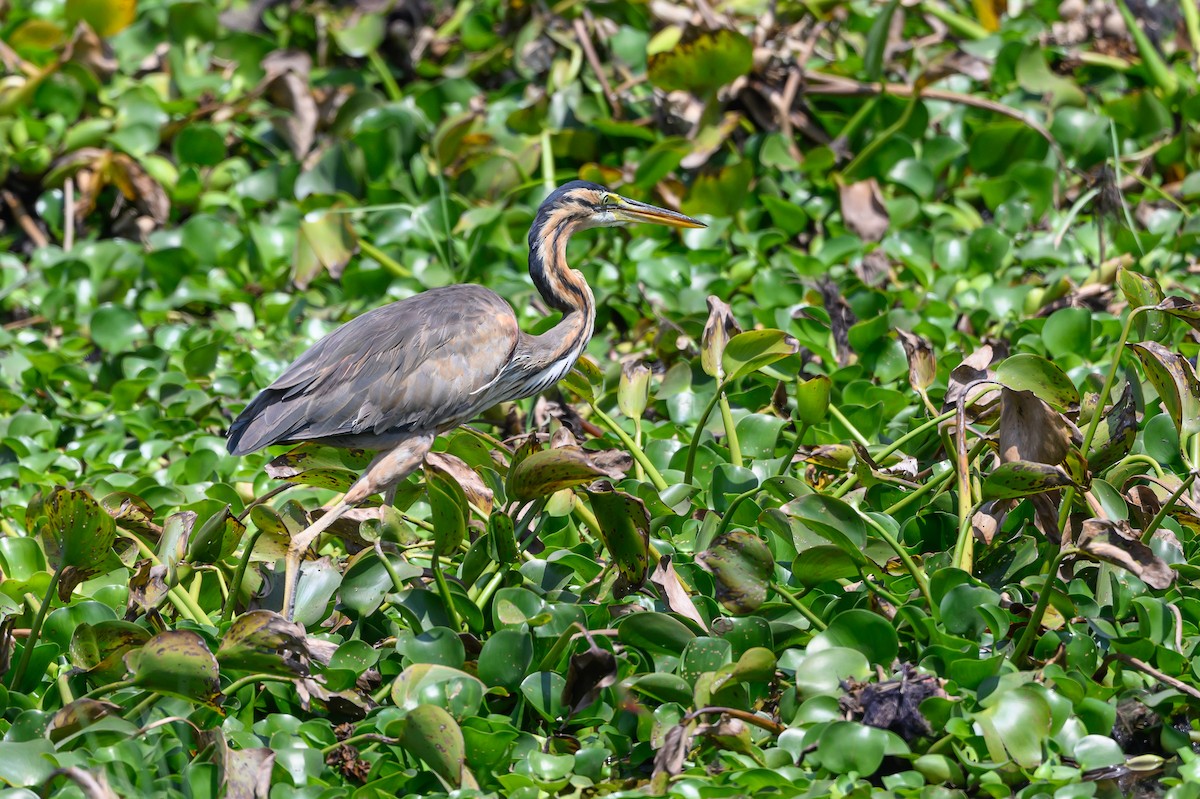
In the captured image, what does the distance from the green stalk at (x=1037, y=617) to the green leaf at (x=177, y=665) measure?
6.35 ft

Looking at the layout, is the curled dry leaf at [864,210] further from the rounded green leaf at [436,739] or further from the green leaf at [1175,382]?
the rounded green leaf at [436,739]

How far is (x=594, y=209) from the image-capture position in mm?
4992

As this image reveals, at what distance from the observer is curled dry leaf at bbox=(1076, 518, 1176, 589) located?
302 cm

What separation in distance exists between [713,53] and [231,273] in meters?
2.40

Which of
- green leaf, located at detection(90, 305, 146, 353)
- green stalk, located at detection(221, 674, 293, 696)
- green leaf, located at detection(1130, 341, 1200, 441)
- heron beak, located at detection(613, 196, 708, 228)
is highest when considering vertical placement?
green leaf, located at detection(1130, 341, 1200, 441)

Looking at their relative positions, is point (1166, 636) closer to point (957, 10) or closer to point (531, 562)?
point (531, 562)

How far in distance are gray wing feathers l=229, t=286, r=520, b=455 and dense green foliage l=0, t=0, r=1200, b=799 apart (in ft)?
0.55

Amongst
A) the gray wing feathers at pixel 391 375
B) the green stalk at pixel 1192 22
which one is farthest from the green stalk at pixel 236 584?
the green stalk at pixel 1192 22

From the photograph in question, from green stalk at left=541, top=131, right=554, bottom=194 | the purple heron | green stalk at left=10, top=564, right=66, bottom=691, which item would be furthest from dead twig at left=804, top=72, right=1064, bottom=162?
green stalk at left=10, top=564, right=66, bottom=691

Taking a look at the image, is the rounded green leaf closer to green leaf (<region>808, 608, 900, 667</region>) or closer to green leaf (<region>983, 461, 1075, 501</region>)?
green leaf (<region>808, 608, 900, 667</region>)

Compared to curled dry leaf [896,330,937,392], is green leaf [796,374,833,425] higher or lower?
higher

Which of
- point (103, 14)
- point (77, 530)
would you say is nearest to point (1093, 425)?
point (77, 530)

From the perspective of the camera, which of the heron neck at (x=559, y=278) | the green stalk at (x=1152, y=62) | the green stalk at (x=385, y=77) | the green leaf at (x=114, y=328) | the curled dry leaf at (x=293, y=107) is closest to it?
the heron neck at (x=559, y=278)

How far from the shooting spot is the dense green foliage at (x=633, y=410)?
10.8 ft
